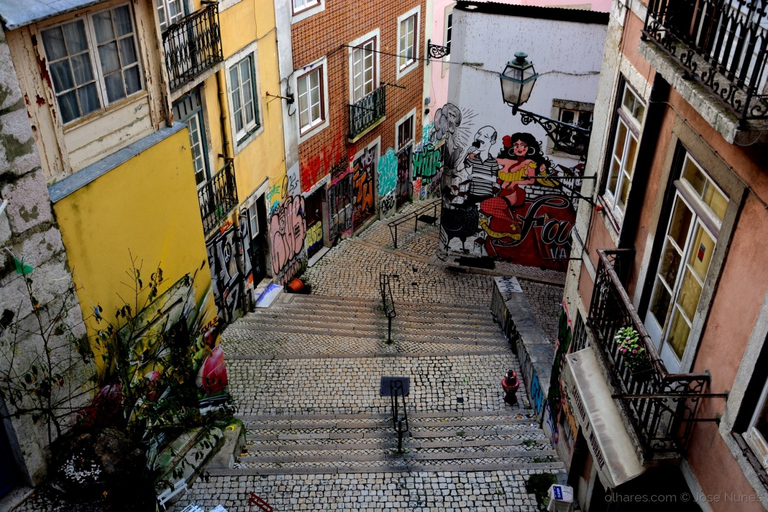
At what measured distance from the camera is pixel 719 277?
6.22 metres

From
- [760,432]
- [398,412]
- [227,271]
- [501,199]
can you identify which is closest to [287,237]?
[227,271]

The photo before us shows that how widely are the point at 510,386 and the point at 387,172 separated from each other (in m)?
12.5

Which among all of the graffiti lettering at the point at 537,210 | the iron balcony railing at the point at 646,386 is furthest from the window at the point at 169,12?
the graffiti lettering at the point at 537,210

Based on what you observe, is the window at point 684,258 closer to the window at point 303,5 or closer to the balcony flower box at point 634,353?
the balcony flower box at point 634,353

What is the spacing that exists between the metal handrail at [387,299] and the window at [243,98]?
5.27m

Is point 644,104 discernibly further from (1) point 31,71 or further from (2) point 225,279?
(2) point 225,279

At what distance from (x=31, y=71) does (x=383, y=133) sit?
1643 cm

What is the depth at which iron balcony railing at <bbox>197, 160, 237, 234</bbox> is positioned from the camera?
576 inches

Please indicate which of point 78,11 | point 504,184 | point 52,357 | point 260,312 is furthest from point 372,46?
point 52,357

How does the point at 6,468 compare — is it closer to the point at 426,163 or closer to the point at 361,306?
the point at 361,306

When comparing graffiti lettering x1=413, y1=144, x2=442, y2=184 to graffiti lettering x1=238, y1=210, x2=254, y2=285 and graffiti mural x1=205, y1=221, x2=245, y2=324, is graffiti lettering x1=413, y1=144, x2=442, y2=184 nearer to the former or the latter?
graffiti lettering x1=238, y1=210, x2=254, y2=285

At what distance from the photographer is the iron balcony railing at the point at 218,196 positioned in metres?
14.6

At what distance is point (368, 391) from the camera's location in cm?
1391

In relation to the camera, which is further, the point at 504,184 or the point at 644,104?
the point at 504,184
